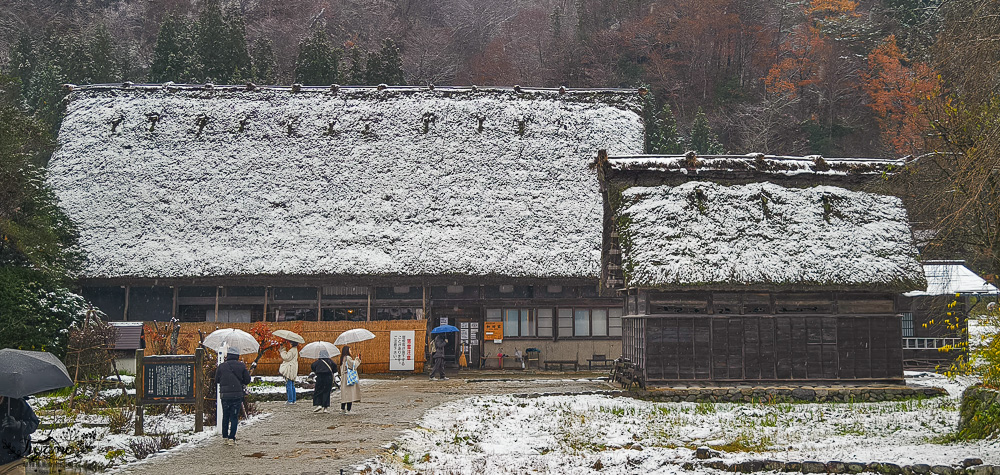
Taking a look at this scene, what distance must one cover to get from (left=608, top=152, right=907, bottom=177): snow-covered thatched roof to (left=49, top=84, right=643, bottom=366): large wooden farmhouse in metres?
5.42

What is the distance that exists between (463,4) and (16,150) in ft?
141

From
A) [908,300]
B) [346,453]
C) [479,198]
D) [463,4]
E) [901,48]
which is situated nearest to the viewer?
[346,453]

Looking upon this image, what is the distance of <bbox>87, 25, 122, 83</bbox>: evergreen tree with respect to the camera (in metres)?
44.8

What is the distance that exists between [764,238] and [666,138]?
21.2m

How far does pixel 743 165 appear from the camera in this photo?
2109 centimetres

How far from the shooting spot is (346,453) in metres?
11.1

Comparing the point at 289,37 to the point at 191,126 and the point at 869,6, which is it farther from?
the point at 869,6

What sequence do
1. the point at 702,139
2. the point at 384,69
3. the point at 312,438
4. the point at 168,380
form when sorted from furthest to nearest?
the point at 384,69 → the point at 702,139 → the point at 168,380 → the point at 312,438

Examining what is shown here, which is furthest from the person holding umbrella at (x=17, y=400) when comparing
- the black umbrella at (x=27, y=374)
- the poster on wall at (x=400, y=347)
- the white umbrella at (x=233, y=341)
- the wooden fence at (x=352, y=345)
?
the poster on wall at (x=400, y=347)

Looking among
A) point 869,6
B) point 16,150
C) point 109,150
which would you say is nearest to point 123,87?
point 109,150

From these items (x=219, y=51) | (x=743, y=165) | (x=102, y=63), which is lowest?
(x=743, y=165)

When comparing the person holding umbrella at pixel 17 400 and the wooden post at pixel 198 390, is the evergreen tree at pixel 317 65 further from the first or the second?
the person holding umbrella at pixel 17 400

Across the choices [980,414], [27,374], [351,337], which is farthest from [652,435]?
[27,374]

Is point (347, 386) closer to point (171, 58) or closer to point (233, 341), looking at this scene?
point (233, 341)
